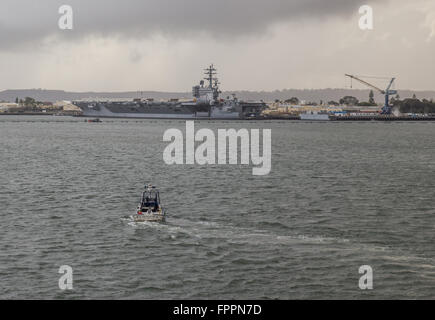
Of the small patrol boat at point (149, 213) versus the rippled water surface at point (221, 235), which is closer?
the rippled water surface at point (221, 235)

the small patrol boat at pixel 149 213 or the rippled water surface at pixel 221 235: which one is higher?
the small patrol boat at pixel 149 213

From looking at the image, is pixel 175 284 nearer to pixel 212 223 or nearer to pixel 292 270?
pixel 292 270

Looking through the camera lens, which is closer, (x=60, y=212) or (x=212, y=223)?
(x=212, y=223)

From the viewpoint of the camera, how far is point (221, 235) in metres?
35.2

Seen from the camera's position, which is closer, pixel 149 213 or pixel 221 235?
pixel 221 235

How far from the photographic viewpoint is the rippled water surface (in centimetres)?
2672

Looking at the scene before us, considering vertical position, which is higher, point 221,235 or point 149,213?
point 149,213

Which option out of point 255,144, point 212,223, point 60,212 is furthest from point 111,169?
point 255,144

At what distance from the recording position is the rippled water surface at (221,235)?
26719 millimetres

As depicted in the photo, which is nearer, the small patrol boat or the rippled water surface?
the rippled water surface

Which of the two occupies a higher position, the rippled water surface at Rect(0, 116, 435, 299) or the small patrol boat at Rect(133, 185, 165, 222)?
the small patrol boat at Rect(133, 185, 165, 222)

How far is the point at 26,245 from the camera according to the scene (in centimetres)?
3306

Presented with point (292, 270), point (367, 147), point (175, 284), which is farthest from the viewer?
point (367, 147)

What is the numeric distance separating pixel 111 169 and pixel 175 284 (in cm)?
4733
